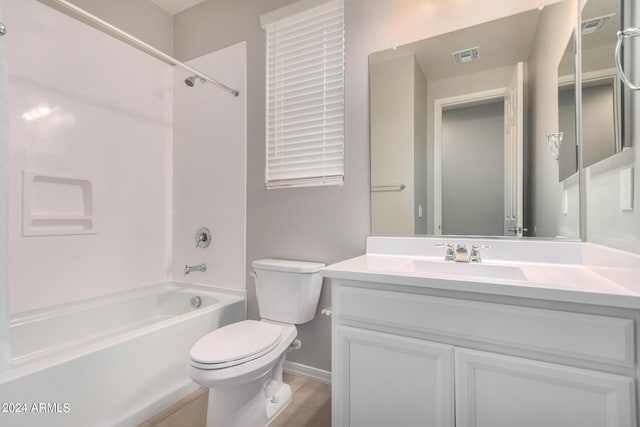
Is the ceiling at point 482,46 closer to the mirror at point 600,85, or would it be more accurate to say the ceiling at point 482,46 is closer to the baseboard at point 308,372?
the mirror at point 600,85

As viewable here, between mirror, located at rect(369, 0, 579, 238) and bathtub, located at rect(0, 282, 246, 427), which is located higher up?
mirror, located at rect(369, 0, 579, 238)

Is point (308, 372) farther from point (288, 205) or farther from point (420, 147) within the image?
point (420, 147)

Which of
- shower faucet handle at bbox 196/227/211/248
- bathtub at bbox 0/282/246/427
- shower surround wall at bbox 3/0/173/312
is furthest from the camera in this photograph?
shower faucet handle at bbox 196/227/211/248

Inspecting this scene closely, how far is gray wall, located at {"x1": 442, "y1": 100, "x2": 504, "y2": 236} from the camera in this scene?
1407mm

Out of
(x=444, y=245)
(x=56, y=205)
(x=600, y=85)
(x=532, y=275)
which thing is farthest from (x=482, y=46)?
(x=56, y=205)

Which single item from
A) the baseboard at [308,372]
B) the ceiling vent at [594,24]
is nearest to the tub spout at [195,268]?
the baseboard at [308,372]

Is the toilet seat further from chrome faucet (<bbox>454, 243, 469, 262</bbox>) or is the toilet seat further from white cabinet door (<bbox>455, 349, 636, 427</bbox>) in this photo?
chrome faucet (<bbox>454, 243, 469, 262</bbox>)

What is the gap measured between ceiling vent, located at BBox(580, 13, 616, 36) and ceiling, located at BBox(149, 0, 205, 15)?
246cm

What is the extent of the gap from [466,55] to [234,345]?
1.76 metres

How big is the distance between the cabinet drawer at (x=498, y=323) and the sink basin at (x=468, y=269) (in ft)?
0.80

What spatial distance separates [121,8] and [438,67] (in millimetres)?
2236

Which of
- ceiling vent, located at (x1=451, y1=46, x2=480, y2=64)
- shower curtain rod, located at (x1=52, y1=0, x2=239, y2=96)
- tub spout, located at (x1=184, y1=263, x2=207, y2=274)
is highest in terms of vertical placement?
shower curtain rod, located at (x1=52, y1=0, x2=239, y2=96)

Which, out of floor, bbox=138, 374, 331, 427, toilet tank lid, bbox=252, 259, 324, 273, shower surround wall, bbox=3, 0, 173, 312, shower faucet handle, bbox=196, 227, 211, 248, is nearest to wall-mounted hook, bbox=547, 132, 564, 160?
toilet tank lid, bbox=252, 259, 324, 273

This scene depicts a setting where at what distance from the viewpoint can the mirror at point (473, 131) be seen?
1.34m
